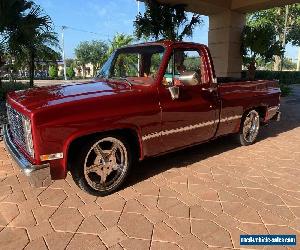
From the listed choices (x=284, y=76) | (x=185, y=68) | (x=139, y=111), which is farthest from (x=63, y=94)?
(x=284, y=76)

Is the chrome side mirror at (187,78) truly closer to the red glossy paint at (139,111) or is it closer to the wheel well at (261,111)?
the red glossy paint at (139,111)

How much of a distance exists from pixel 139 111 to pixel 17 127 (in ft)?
5.22

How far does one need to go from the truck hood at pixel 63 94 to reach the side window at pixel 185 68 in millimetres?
711

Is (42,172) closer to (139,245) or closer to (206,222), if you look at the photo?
(139,245)

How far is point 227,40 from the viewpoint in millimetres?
14727

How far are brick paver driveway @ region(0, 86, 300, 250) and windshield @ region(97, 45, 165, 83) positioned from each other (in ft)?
5.09

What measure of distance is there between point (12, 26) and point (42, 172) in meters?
8.52

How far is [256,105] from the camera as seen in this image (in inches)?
254

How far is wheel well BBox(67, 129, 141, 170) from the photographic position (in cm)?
386

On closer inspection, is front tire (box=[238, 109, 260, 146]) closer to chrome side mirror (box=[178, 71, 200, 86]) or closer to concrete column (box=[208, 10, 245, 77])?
chrome side mirror (box=[178, 71, 200, 86])

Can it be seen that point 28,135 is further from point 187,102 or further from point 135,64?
point 187,102

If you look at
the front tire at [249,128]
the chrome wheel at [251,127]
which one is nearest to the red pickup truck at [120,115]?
the front tire at [249,128]

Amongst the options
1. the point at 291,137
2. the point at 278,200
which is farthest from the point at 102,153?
the point at 291,137

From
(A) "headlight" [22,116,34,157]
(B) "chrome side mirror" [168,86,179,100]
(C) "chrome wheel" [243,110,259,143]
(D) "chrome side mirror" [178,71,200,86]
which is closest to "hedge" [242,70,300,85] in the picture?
(C) "chrome wheel" [243,110,259,143]
